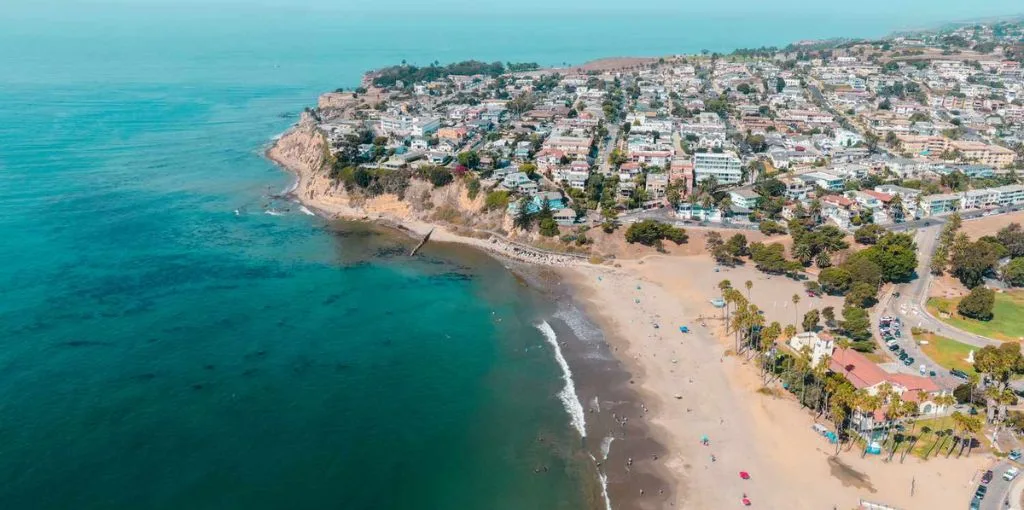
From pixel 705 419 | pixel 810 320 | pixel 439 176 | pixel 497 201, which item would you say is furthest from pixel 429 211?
pixel 705 419

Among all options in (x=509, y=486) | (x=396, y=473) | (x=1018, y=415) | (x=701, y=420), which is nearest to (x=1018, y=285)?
(x=1018, y=415)

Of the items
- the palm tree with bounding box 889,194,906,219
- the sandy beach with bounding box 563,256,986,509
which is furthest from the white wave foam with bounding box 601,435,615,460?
the palm tree with bounding box 889,194,906,219

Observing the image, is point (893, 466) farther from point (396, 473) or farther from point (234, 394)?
point (234, 394)

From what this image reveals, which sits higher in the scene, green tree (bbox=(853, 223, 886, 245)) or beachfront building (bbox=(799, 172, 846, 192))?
beachfront building (bbox=(799, 172, 846, 192))

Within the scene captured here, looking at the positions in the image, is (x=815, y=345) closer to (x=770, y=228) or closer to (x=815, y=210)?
(x=770, y=228)

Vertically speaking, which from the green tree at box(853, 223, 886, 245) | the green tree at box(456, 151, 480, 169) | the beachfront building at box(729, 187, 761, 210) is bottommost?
the green tree at box(853, 223, 886, 245)

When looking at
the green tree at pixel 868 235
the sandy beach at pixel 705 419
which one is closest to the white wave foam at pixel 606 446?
→ the sandy beach at pixel 705 419

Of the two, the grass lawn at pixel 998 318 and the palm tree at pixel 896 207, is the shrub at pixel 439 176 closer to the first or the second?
the palm tree at pixel 896 207

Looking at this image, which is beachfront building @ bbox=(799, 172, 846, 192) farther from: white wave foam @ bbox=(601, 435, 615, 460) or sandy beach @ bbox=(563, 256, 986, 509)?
white wave foam @ bbox=(601, 435, 615, 460)
